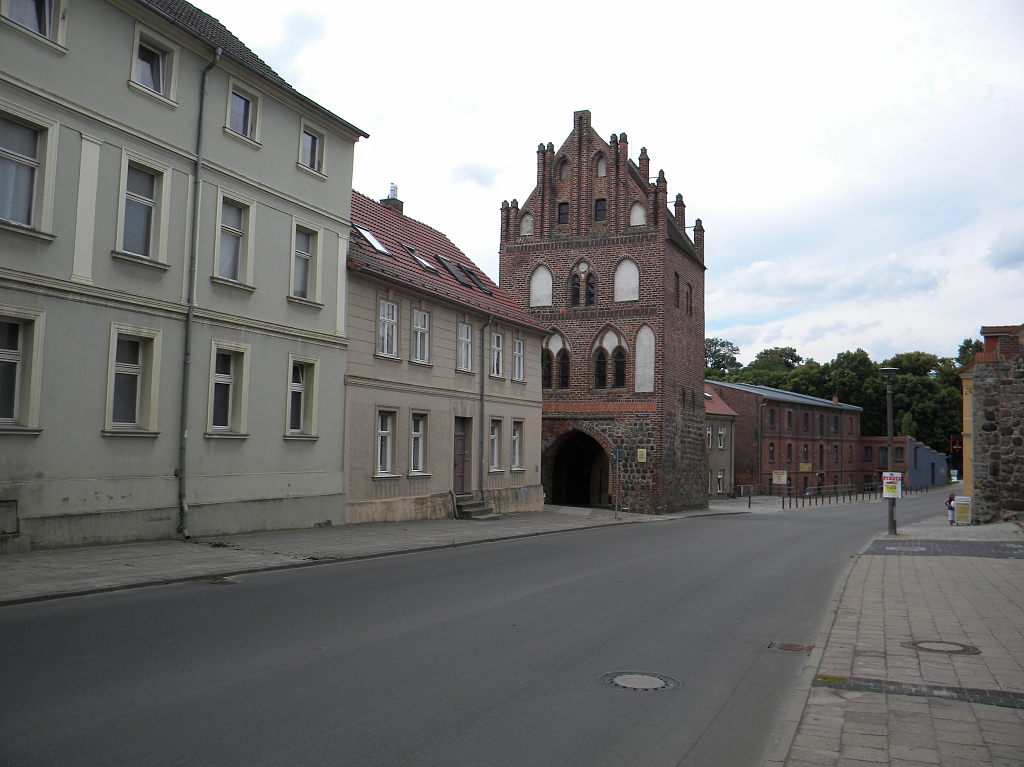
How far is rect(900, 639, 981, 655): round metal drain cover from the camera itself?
805cm

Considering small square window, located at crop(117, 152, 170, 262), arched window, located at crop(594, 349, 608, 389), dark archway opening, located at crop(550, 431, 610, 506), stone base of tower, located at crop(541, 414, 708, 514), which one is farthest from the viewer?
dark archway opening, located at crop(550, 431, 610, 506)

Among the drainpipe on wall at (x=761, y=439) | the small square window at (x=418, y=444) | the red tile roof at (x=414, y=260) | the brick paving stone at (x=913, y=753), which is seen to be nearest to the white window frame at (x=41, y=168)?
the red tile roof at (x=414, y=260)

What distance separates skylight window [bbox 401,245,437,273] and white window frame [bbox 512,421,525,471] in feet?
22.3

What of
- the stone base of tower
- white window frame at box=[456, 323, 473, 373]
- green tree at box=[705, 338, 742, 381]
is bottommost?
the stone base of tower

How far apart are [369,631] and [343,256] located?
1427 centimetres

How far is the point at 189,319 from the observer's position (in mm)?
16359

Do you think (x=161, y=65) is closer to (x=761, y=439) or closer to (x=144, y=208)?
(x=144, y=208)

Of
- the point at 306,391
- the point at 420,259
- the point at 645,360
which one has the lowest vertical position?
the point at 306,391

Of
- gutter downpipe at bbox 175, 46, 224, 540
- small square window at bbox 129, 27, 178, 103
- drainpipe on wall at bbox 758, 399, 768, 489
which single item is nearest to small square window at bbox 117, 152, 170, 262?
gutter downpipe at bbox 175, 46, 224, 540

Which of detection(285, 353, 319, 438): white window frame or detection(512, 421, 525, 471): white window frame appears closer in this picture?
detection(285, 353, 319, 438): white window frame

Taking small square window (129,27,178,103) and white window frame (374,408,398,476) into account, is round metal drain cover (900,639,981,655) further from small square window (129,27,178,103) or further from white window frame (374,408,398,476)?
white window frame (374,408,398,476)

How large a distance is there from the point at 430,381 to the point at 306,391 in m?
5.62

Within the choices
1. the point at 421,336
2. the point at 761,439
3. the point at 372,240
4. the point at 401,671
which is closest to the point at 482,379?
the point at 421,336

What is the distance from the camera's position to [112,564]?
40.2 feet
